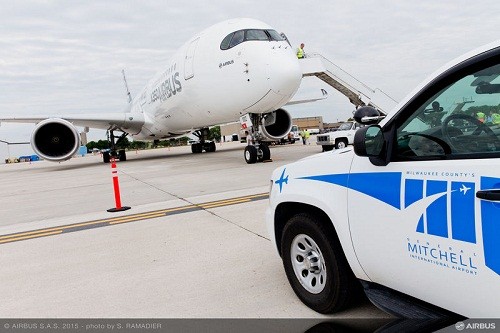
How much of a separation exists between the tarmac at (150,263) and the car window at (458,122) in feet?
4.21

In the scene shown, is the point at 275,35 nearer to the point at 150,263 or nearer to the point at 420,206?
the point at 150,263

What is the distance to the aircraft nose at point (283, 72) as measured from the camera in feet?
35.9

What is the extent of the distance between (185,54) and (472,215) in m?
13.8

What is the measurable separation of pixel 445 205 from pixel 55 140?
62.9 ft

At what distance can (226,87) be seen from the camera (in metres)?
12.1

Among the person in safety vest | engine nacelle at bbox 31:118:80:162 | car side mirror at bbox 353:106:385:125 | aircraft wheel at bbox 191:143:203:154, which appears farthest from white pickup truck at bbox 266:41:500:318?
aircraft wheel at bbox 191:143:203:154

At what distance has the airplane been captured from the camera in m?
11.2

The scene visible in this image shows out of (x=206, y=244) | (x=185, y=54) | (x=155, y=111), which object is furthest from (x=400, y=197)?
(x=155, y=111)

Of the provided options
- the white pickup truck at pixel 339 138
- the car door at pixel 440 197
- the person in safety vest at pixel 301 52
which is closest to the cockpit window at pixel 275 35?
the white pickup truck at pixel 339 138

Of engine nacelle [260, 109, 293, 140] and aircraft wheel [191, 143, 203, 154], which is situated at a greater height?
engine nacelle [260, 109, 293, 140]

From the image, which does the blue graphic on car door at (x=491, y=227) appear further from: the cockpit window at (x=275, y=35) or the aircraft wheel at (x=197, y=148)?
the aircraft wheel at (x=197, y=148)

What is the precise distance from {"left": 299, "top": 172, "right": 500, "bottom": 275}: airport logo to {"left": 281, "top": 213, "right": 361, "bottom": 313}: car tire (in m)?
0.56

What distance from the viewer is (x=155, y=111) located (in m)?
19.2
